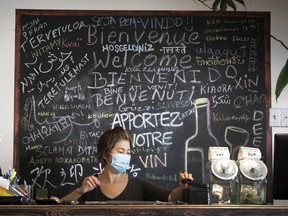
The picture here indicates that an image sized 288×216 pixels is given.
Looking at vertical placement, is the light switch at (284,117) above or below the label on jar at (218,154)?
above

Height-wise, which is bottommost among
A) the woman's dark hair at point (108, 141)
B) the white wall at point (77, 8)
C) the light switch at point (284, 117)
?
the woman's dark hair at point (108, 141)

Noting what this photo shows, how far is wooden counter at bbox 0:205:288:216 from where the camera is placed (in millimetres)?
2062

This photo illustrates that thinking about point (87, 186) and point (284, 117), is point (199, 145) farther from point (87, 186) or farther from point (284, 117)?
point (87, 186)

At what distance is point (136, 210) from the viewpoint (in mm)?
2066

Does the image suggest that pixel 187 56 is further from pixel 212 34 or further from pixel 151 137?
pixel 151 137

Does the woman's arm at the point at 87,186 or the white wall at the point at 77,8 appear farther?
the white wall at the point at 77,8

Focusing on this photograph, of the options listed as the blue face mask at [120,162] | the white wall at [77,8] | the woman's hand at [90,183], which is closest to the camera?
the woman's hand at [90,183]

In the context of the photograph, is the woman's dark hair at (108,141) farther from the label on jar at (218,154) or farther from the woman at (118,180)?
the label on jar at (218,154)

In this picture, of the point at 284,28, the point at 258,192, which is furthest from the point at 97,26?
the point at 258,192

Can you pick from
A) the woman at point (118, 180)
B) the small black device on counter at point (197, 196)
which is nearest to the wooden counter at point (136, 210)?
the small black device on counter at point (197, 196)

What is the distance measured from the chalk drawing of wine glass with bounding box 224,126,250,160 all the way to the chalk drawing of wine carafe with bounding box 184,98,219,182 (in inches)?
3.6

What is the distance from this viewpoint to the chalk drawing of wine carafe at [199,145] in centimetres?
417

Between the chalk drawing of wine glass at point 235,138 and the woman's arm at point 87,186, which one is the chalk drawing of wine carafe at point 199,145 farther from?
the woman's arm at point 87,186

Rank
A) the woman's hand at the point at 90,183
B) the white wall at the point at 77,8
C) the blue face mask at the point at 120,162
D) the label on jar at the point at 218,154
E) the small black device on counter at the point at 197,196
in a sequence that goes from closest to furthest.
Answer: the small black device on counter at the point at 197,196
the label on jar at the point at 218,154
the woman's hand at the point at 90,183
the blue face mask at the point at 120,162
the white wall at the point at 77,8
